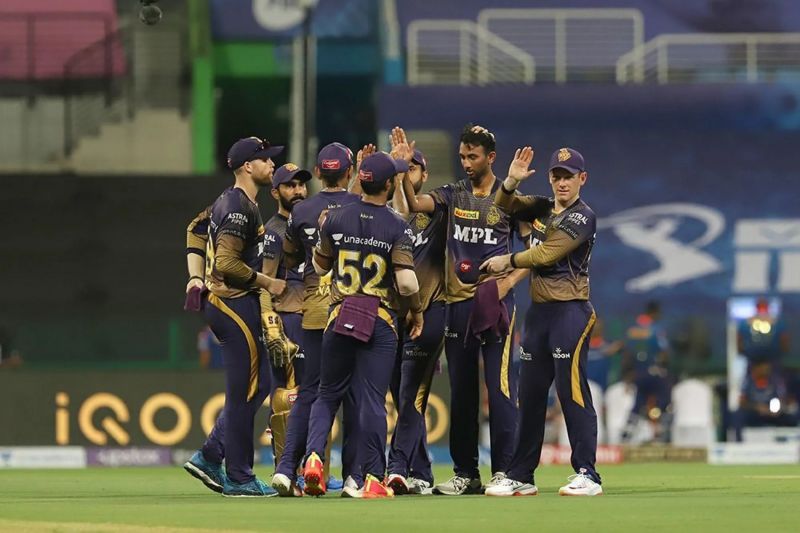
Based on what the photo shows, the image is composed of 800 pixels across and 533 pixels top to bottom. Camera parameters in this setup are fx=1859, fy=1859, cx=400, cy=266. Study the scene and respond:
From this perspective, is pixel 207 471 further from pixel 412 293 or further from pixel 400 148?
pixel 400 148

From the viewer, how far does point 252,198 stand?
13844 mm

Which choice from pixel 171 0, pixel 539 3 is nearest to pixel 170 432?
pixel 171 0

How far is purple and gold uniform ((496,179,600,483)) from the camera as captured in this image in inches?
523

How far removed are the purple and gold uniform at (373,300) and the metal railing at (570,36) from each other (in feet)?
62.4

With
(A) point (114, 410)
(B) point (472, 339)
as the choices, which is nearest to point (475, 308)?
(B) point (472, 339)

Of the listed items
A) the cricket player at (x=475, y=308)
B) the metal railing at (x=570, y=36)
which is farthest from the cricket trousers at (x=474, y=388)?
the metal railing at (x=570, y=36)

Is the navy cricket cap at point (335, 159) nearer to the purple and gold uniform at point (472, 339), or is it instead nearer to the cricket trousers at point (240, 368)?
the purple and gold uniform at point (472, 339)

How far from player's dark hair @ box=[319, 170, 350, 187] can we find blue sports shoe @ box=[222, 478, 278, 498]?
2.28 meters

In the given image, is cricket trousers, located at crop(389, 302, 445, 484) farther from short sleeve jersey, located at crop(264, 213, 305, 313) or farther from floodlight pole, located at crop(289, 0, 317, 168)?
floodlight pole, located at crop(289, 0, 317, 168)

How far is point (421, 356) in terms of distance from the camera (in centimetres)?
1398

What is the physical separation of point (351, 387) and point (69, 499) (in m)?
2.42

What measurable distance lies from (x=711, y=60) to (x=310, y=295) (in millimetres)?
19700

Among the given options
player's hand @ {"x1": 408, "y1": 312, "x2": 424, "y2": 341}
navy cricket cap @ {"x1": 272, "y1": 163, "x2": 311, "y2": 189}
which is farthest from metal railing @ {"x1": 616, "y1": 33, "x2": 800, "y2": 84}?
player's hand @ {"x1": 408, "y1": 312, "x2": 424, "y2": 341}

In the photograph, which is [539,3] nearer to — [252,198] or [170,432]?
[170,432]
